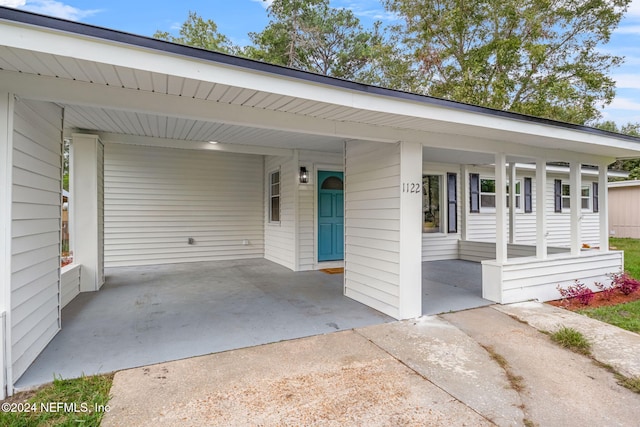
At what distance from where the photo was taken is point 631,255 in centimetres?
921

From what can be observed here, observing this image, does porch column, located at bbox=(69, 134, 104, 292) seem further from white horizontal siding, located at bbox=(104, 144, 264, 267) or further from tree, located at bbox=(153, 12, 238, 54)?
tree, located at bbox=(153, 12, 238, 54)

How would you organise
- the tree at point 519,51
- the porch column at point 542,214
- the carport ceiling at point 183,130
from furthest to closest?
the tree at point 519,51 < the porch column at point 542,214 < the carport ceiling at point 183,130

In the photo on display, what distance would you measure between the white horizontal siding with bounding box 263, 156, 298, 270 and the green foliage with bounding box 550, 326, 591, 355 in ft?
14.8

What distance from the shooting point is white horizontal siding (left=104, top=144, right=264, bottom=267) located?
7.21 m

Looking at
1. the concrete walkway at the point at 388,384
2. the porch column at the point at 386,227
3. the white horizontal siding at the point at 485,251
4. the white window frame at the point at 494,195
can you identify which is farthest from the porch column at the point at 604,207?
the porch column at the point at 386,227

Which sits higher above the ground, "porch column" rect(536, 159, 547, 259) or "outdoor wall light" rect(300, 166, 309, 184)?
"outdoor wall light" rect(300, 166, 309, 184)

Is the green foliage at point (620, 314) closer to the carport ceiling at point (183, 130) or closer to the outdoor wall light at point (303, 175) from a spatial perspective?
the carport ceiling at point (183, 130)

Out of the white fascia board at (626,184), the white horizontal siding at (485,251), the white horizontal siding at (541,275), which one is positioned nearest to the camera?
the white horizontal siding at (541,275)

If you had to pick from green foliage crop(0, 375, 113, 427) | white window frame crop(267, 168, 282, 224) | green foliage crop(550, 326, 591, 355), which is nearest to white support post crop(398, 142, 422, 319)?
green foliage crop(550, 326, 591, 355)

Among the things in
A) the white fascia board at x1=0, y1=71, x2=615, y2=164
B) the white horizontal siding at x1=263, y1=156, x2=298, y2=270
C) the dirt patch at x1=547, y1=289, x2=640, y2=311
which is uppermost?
the white fascia board at x1=0, y1=71, x2=615, y2=164

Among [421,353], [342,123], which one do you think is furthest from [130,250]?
[421,353]

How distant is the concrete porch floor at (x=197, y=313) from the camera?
2938 mm

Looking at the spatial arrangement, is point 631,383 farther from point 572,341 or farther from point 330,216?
point 330,216

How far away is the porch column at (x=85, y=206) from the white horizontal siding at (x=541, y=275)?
5.82m
